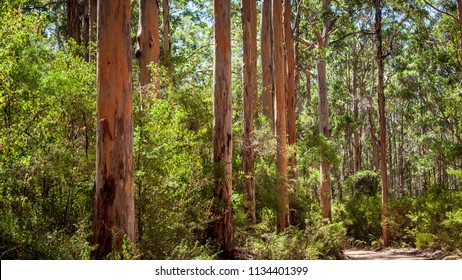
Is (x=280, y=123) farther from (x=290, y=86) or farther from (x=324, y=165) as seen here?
(x=324, y=165)

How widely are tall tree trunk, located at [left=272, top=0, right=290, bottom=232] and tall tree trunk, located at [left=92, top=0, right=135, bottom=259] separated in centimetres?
802

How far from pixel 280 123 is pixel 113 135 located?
917 cm

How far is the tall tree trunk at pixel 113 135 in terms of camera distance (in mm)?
7121

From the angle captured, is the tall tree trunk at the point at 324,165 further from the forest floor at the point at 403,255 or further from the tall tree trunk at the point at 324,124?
the forest floor at the point at 403,255

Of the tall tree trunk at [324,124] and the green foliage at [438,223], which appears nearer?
the green foliage at [438,223]

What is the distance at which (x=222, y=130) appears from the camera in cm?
1085

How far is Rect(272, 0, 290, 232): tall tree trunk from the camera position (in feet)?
49.4

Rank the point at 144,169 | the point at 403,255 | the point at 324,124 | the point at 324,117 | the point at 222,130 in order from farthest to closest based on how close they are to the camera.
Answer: the point at 324,117 < the point at 324,124 < the point at 403,255 < the point at 222,130 < the point at 144,169

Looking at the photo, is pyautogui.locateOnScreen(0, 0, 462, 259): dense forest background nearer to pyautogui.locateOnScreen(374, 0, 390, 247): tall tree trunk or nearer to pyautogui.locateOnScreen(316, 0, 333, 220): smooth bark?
pyautogui.locateOnScreen(374, 0, 390, 247): tall tree trunk

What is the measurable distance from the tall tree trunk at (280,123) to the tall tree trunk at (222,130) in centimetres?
427

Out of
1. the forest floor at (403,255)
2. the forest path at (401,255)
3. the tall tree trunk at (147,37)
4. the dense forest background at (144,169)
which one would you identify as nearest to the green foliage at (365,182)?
the forest floor at (403,255)

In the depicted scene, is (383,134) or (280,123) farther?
(383,134)

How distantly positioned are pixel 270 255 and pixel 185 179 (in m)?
2.34

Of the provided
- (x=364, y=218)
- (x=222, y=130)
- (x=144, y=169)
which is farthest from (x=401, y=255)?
(x=144, y=169)
